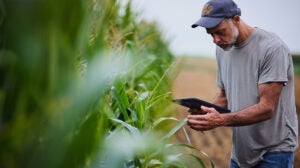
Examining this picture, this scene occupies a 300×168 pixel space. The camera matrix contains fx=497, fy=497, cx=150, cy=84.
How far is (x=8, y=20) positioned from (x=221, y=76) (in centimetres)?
194

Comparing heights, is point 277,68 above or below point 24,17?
below

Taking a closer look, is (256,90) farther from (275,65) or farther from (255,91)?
(275,65)

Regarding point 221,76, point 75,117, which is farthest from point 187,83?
point 75,117

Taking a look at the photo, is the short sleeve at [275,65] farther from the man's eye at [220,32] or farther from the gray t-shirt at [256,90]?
the man's eye at [220,32]

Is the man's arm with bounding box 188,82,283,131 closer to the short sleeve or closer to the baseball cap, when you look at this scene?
the short sleeve

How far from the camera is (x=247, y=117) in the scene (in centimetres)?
228

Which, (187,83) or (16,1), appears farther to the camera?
(187,83)

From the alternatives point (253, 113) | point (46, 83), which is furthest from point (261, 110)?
point (46, 83)

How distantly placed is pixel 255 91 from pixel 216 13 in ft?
1.40

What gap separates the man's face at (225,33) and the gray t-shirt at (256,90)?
0.28 feet

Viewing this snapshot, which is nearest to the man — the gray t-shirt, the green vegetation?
the gray t-shirt

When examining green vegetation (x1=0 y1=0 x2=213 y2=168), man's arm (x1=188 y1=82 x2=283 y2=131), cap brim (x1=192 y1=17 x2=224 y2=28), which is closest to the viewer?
green vegetation (x1=0 y1=0 x2=213 y2=168)

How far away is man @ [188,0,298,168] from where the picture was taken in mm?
2287

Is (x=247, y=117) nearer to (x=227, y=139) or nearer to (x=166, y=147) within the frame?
(x=166, y=147)
